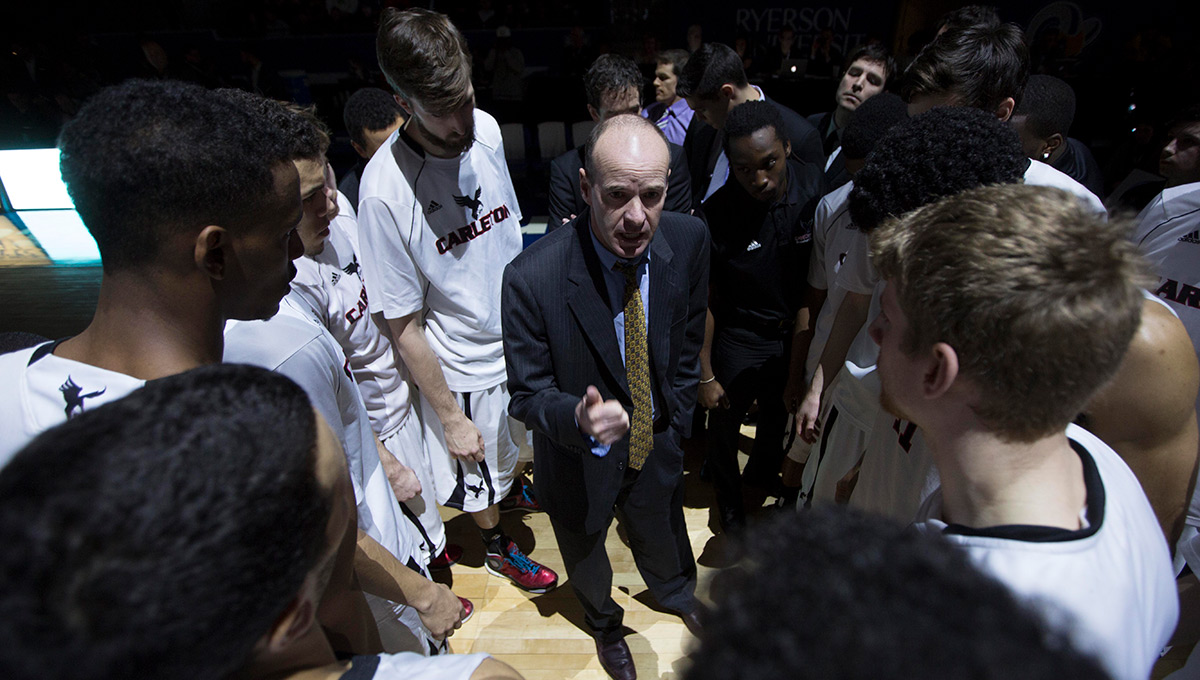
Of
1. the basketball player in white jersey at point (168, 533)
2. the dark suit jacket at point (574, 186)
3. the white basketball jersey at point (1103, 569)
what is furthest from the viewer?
the dark suit jacket at point (574, 186)

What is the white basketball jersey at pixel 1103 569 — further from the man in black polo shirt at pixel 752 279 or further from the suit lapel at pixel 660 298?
the man in black polo shirt at pixel 752 279

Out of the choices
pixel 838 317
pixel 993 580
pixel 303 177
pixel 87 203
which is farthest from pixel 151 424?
pixel 838 317

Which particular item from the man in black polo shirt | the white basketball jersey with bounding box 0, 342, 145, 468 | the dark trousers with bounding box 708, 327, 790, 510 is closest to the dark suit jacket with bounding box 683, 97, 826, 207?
the man in black polo shirt

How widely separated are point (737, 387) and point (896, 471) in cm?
115

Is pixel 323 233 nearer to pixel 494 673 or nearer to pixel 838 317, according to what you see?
pixel 494 673

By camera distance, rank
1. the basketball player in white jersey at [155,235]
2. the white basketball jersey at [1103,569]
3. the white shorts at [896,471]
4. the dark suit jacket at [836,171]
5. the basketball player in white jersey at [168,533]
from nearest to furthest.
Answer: the basketball player in white jersey at [168,533]
the white basketball jersey at [1103,569]
the basketball player in white jersey at [155,235]
the white shorts at [896,471]
the dark suit jacket at [836,171]

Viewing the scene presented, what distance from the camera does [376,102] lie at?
3330 mm

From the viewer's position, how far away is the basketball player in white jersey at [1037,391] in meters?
0.75

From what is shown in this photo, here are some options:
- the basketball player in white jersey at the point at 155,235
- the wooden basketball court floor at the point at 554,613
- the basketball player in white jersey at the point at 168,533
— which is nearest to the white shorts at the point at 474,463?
the wooden basketball court floor at the point at 554,613

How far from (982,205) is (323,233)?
1.72m

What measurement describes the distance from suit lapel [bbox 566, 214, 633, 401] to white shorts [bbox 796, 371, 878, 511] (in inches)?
28.2

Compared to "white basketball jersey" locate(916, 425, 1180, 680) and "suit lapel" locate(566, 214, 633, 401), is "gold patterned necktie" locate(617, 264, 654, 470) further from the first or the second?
"white basketball jersey" locate(916, 425, 1180, 680)

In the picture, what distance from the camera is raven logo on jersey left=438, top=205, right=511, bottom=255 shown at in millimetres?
2174

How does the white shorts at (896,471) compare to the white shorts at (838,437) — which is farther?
the white shorts at (838,437)
